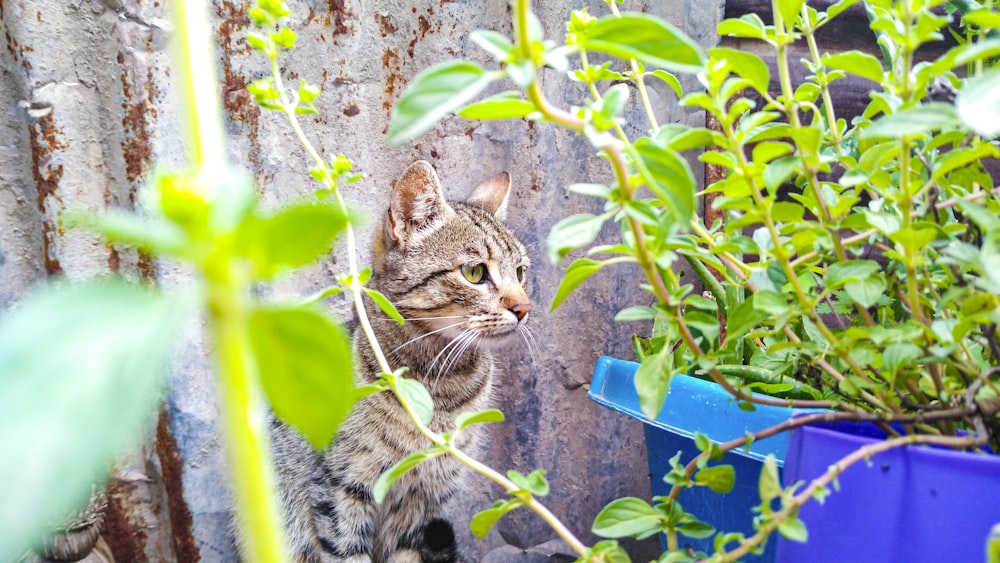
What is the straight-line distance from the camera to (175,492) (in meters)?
1.36

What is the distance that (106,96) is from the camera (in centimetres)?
130

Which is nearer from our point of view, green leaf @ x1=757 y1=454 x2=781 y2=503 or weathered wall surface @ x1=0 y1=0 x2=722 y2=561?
green leaf @ x1=757 y1=454 x2=781 y2=503

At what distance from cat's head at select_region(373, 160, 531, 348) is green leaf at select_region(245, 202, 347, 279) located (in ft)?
4.29

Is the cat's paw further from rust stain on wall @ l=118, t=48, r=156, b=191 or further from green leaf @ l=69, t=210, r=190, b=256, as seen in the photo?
green leaf @ l=69, t=210, r=190, b=256

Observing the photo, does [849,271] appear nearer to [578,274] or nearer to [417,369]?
[578,274]

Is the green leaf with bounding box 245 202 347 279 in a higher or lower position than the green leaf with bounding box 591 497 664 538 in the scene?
higher

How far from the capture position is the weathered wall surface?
49.9 inches

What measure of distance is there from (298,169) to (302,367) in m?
1.34

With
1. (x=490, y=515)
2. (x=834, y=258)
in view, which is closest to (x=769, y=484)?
(x=490, y=515)

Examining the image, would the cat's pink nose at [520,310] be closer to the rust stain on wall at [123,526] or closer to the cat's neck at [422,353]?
the cat's neck at [422,353]

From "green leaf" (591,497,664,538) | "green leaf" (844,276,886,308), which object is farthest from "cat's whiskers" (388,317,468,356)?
"green leaf" (844,276,886,308)

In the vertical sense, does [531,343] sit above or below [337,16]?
below

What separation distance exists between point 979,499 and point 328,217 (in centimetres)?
57

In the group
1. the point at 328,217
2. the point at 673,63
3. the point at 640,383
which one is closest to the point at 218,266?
the point at 328,217
